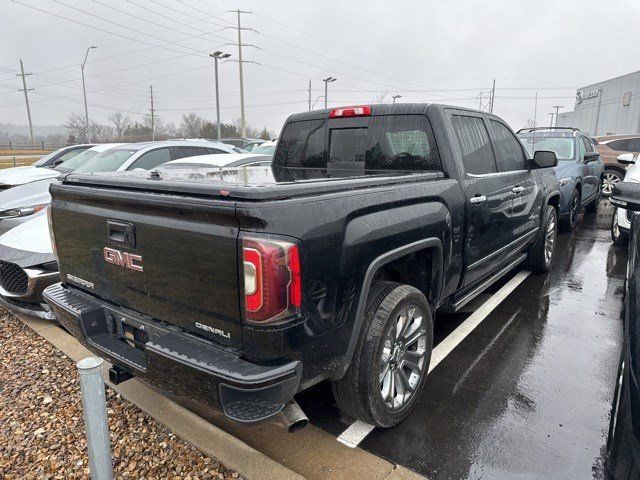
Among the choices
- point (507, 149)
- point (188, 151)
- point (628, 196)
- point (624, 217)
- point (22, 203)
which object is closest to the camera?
point (628, 196)

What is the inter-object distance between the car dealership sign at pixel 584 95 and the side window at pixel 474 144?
211ft

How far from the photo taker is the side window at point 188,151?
7477 mm

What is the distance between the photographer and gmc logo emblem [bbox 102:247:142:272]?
2416mm

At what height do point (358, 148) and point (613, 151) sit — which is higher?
point (358, 148)

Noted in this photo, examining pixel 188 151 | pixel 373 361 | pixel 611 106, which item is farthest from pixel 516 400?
pixel 611 106

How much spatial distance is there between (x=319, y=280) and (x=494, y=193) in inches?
94.5

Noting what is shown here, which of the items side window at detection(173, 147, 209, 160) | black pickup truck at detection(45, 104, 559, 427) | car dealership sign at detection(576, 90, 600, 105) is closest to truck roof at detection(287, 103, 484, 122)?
black pickup truck at detection(45, 104, 559, 427)

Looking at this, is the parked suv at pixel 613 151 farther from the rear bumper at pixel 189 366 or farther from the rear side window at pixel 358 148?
the rear bumper at pixel 189 366

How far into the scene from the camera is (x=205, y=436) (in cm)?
272

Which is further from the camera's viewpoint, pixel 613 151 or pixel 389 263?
pixel 613 151

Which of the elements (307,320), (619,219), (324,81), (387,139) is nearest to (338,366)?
(307,320)

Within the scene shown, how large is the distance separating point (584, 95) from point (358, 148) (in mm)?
72310

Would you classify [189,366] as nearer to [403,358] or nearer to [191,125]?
[403,358]

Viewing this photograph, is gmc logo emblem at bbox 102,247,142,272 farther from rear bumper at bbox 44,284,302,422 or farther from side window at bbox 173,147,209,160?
side window at bbox 173,147,209,160
